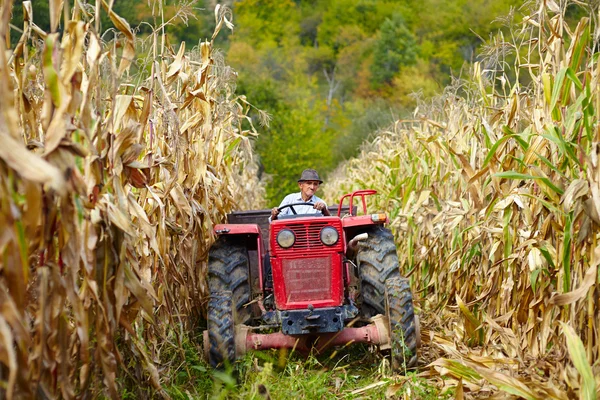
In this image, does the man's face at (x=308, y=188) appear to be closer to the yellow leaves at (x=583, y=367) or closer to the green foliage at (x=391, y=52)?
the yellow leaves at (x=583, y=367)

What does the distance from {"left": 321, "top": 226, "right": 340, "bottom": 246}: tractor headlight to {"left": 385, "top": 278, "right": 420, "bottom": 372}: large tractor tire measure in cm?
56

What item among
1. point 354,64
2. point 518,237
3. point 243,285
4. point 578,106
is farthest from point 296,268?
point 354,64

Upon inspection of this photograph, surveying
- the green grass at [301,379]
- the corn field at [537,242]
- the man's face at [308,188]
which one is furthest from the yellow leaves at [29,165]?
the man's face at [308,188]

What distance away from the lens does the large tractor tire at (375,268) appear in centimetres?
560

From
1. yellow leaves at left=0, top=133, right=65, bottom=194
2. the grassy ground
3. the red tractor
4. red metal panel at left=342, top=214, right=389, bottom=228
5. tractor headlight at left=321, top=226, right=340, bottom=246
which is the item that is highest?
yellow leaves at left=0, top=133, right=65, bottom=194

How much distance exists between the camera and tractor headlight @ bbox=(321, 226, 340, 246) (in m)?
5.44

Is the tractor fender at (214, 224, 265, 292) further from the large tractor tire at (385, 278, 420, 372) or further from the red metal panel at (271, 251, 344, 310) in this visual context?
the large tractor tire at (385, 278, 420, 372)

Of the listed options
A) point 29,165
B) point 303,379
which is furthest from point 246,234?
point 29,165

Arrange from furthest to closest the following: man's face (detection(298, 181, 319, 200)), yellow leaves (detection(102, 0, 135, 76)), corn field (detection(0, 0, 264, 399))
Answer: man's face (detection(298, 181, 319, 200)), yellow leaves (detection(102, 0, 135, 76)), corn field (detection(0, 0, 264, 399))

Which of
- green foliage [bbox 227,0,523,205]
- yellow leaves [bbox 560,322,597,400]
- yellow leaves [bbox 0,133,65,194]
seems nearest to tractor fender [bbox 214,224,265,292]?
yellow leaves [bbox 560,322,597,400]

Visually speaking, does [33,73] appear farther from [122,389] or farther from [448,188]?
[448,188]

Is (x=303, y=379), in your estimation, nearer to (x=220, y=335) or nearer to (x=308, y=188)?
(x=220, y=335)

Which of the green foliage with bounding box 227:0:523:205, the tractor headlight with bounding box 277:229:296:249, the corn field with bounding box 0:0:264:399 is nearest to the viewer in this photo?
the corn field with bounding box 0:0:264:399

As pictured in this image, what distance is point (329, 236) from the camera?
215 inches
